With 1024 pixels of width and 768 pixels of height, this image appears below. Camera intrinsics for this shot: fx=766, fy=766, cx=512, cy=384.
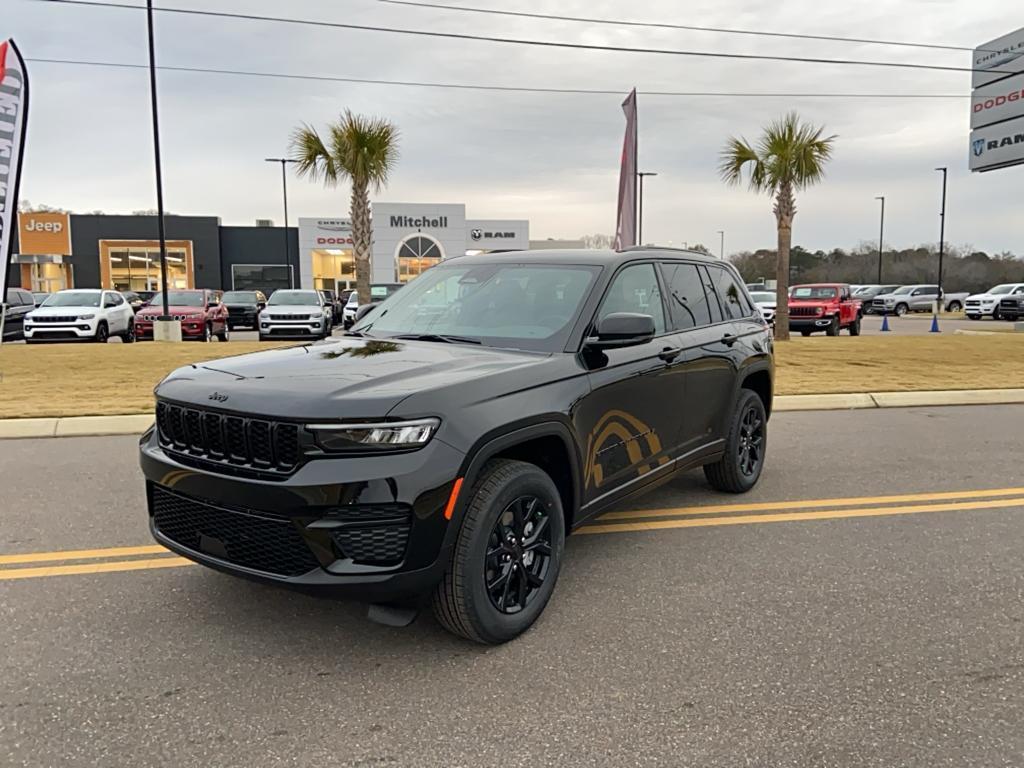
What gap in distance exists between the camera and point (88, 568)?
13.8 feet

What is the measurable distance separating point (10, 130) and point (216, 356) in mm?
4883

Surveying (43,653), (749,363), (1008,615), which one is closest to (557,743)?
Answer: (43,653)

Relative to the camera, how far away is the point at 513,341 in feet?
13.2

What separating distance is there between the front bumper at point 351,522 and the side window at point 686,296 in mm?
2451

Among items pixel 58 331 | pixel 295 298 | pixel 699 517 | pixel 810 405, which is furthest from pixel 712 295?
pixel 295 298

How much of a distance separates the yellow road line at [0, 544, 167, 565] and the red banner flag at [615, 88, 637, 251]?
14262 mm

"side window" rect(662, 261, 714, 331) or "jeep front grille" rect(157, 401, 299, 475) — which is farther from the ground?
"side window" rect(662, 261, 714, 331)

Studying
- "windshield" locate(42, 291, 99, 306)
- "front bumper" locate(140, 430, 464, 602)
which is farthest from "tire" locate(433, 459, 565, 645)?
"windshield" locate(42, 291, 99, 306)

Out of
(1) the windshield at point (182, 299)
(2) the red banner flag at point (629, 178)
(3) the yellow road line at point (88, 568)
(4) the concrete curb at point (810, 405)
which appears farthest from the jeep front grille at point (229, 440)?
(1) the windshield at point (182, 299)

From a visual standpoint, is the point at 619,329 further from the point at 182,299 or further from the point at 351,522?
the point at 182,299

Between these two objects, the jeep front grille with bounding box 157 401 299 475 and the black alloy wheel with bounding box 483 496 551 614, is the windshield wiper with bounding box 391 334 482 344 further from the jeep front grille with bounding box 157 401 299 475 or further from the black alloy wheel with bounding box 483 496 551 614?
the jeep front grille with bounding box 157 401 299 475

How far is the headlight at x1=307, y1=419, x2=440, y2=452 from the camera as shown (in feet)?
9.66

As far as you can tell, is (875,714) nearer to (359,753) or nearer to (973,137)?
(359,753)

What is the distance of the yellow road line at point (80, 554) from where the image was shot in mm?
4348
